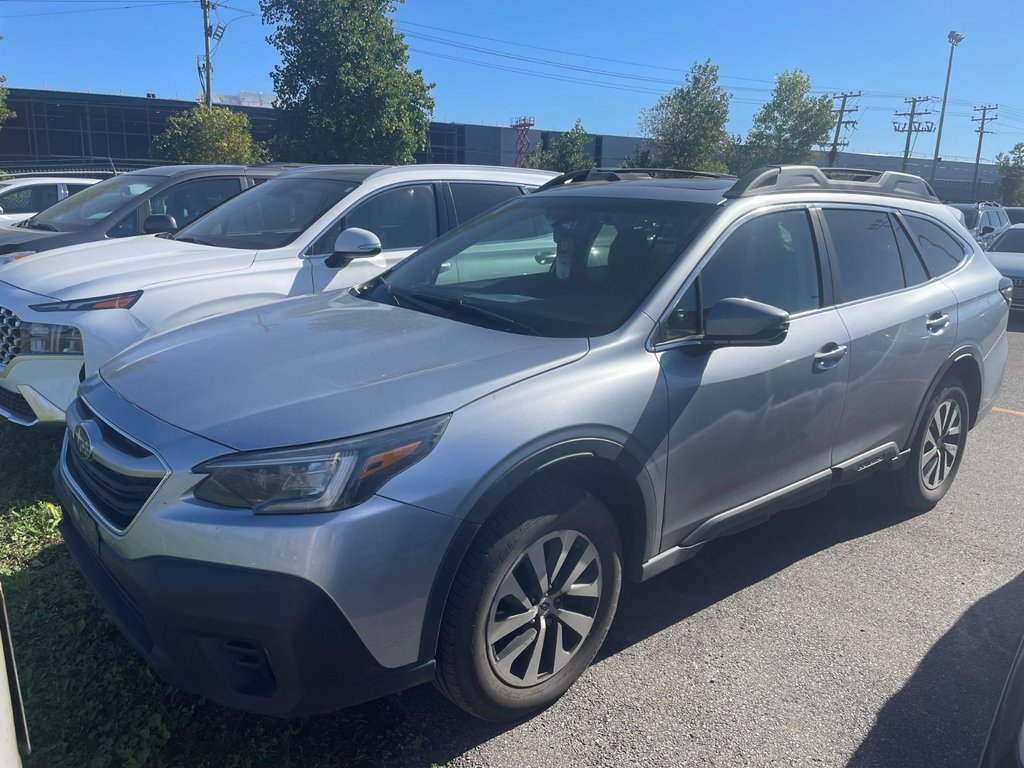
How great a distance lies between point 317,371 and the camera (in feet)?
9.02

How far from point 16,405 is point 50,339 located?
1.51 ft

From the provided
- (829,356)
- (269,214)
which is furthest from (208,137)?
(829,356)

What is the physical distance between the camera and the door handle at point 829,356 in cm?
362

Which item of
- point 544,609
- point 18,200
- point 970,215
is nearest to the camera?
point 544,609

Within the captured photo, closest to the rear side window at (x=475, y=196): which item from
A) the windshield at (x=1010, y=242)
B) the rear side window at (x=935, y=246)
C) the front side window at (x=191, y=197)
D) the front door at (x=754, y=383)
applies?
the front side window at (x=191, y=197)

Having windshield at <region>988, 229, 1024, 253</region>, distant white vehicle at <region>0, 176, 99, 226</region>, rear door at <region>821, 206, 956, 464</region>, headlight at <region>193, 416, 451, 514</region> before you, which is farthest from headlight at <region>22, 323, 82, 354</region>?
windshield at <region>988, 229, 1024, 253</region>

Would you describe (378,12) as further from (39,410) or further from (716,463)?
(716,463)

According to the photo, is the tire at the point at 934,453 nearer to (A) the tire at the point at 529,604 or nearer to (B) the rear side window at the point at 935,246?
(B) the rear side window at the point at 935,246

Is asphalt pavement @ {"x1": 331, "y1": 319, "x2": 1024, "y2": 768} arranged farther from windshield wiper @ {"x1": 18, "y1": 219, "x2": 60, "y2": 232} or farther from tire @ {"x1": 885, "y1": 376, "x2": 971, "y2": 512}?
windshield wiper @ {"x1": 18, "y1": 219, "x2": 60, "y2": 232}

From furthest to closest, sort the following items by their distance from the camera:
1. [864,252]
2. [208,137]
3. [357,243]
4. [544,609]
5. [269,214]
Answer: [208,137], [269,214], [357,243], [864,252], [544,609]

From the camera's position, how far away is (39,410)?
4500mm

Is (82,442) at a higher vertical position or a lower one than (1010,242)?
lower

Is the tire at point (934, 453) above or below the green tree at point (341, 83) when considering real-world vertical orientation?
below

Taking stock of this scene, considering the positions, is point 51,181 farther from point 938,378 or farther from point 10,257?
point 938,378
